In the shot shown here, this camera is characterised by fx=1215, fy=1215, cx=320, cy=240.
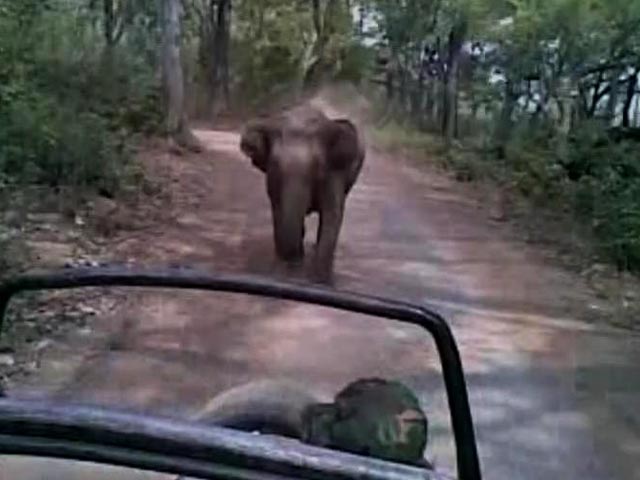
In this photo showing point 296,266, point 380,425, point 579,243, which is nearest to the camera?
point 380,425

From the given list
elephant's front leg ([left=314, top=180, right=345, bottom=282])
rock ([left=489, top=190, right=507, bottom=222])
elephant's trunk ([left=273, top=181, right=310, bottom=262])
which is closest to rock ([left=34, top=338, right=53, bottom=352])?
elephant's trunk ([left=273, top=181, right=310, bottom=262])

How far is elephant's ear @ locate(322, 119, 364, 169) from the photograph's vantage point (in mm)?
7773

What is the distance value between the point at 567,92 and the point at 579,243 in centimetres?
770

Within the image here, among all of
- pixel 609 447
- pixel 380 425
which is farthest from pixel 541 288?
pixel 380 425

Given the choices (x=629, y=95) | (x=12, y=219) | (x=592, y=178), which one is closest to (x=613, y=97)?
(x=629, y=95)

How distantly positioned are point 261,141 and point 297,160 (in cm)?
46

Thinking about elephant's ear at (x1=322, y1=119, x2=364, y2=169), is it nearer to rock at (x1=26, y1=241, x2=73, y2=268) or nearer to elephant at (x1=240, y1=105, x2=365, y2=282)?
elephant at (x1=240, y1=105, x2=365, y2=282)

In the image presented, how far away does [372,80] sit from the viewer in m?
23.1

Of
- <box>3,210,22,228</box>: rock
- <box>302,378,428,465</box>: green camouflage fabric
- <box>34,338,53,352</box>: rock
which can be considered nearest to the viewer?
<box>302,378,428,465</box>: green camouflage fabric

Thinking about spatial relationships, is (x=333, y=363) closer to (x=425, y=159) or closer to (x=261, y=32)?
(x=425, y=159)

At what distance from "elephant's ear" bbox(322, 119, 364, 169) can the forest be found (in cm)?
224

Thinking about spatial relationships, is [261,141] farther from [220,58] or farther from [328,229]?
[220,58]

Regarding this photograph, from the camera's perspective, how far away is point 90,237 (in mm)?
8703

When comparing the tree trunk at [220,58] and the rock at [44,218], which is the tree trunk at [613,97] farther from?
the rock at [44,218]
